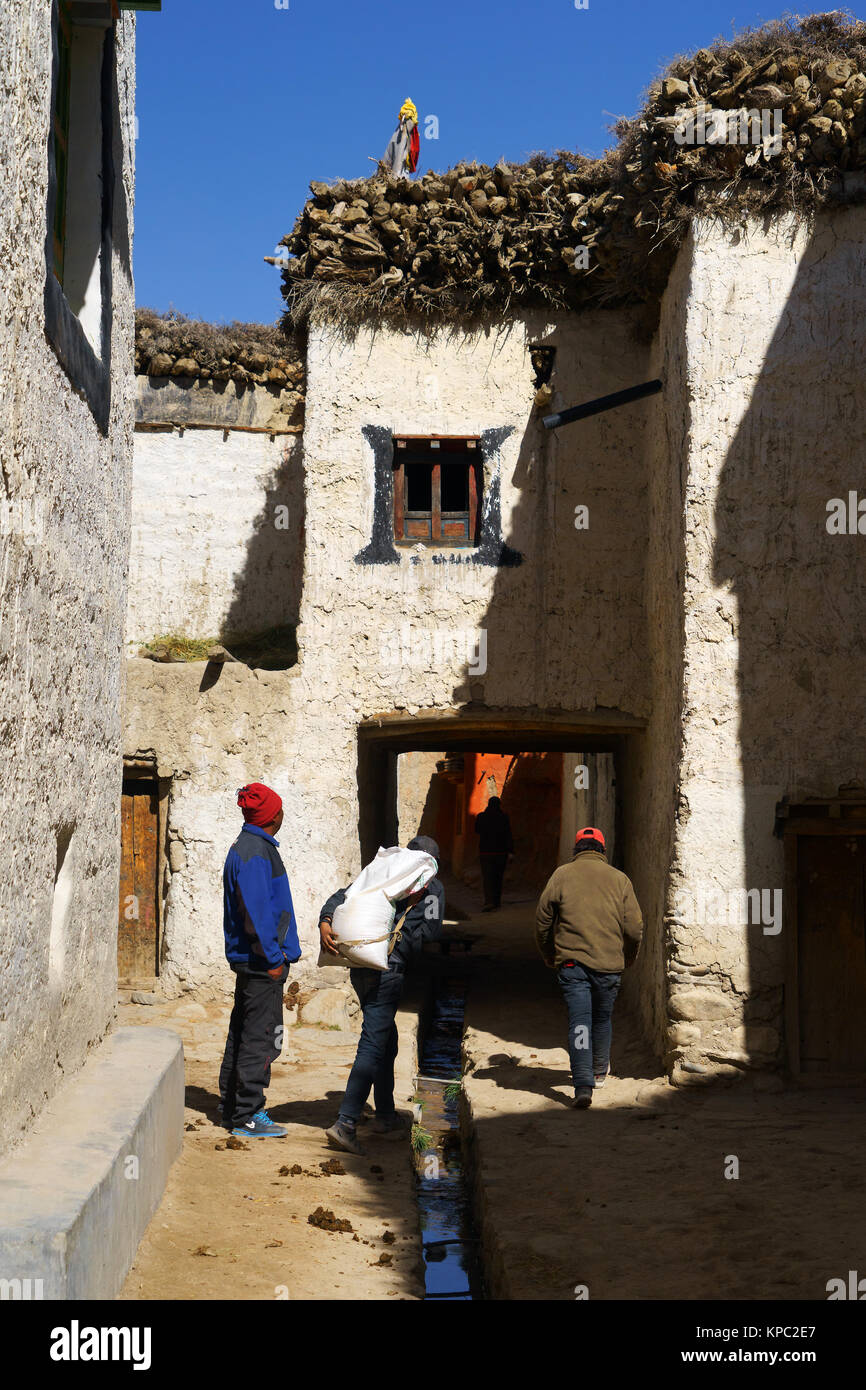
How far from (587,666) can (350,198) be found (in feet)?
14.8

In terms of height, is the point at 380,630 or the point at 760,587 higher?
the point at 760,587

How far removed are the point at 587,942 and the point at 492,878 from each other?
12462 millimetres

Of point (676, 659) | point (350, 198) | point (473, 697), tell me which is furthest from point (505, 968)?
point (350, 198)

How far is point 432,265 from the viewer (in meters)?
10.5

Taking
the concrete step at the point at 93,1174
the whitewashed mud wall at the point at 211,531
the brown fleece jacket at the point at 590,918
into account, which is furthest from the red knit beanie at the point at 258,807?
the whitewashed mud wall at the point at 211,531

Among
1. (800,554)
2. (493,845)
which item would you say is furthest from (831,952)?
(493,845)

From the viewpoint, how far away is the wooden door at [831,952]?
7.97 m

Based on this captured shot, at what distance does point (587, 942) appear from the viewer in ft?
24.4

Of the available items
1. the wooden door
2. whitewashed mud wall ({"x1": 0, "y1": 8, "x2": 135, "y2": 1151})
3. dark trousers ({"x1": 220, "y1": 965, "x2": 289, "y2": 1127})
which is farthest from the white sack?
the wooden door

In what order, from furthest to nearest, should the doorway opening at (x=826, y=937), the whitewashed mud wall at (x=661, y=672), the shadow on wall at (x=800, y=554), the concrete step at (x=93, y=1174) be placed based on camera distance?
the whitewashed mud wall at (x=661, y=672) < the shadow on wall at (x=800, y=554) < the doorway opening at (x=826, y=937) < the concrete step at (x=93, y=1174)

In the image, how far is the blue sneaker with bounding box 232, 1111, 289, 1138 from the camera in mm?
6395

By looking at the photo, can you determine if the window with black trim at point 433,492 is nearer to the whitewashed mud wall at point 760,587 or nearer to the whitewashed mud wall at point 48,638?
the whitewashed mud wall at point 760,587

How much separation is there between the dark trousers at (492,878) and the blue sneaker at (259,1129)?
13119 millimetres

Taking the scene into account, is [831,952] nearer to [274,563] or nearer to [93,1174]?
[93,1174]
